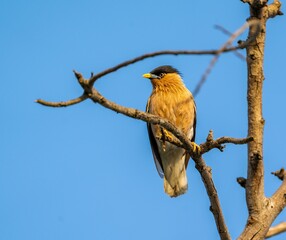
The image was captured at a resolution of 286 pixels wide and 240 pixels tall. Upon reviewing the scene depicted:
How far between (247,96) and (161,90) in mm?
3532

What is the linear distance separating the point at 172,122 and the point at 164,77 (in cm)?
116

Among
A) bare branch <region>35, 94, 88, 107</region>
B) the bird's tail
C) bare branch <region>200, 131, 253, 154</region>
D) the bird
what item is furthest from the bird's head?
bare branch <region>35, 94, 88, 107</region>

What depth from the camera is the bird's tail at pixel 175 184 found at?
24.1 ft

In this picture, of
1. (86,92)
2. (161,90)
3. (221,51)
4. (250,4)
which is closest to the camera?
(221,51)

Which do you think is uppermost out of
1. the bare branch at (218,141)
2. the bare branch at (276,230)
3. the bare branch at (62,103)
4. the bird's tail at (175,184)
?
the bird's tail at (175,184)

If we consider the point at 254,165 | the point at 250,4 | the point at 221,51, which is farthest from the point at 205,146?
the point at 221,51

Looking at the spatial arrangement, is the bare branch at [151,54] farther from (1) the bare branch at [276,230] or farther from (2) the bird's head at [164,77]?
(2) the bird's head at [164,77]

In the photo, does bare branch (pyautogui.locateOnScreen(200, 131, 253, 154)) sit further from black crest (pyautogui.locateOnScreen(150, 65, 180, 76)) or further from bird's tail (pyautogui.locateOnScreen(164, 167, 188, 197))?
black crest (pyautogui.locateOnScreen(150, 65, 180, 76))

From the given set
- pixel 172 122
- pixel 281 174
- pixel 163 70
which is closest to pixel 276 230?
pixel 281 174

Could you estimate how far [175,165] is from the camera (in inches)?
297

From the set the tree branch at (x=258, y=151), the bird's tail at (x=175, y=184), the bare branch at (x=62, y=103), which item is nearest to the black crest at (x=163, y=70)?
the bird's tail at (x=175, y=184)

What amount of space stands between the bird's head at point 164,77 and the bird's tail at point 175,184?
1372 millimetres

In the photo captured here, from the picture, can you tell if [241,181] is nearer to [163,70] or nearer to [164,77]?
[164,77]

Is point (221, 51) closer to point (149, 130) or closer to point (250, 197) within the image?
point (250, 197)
